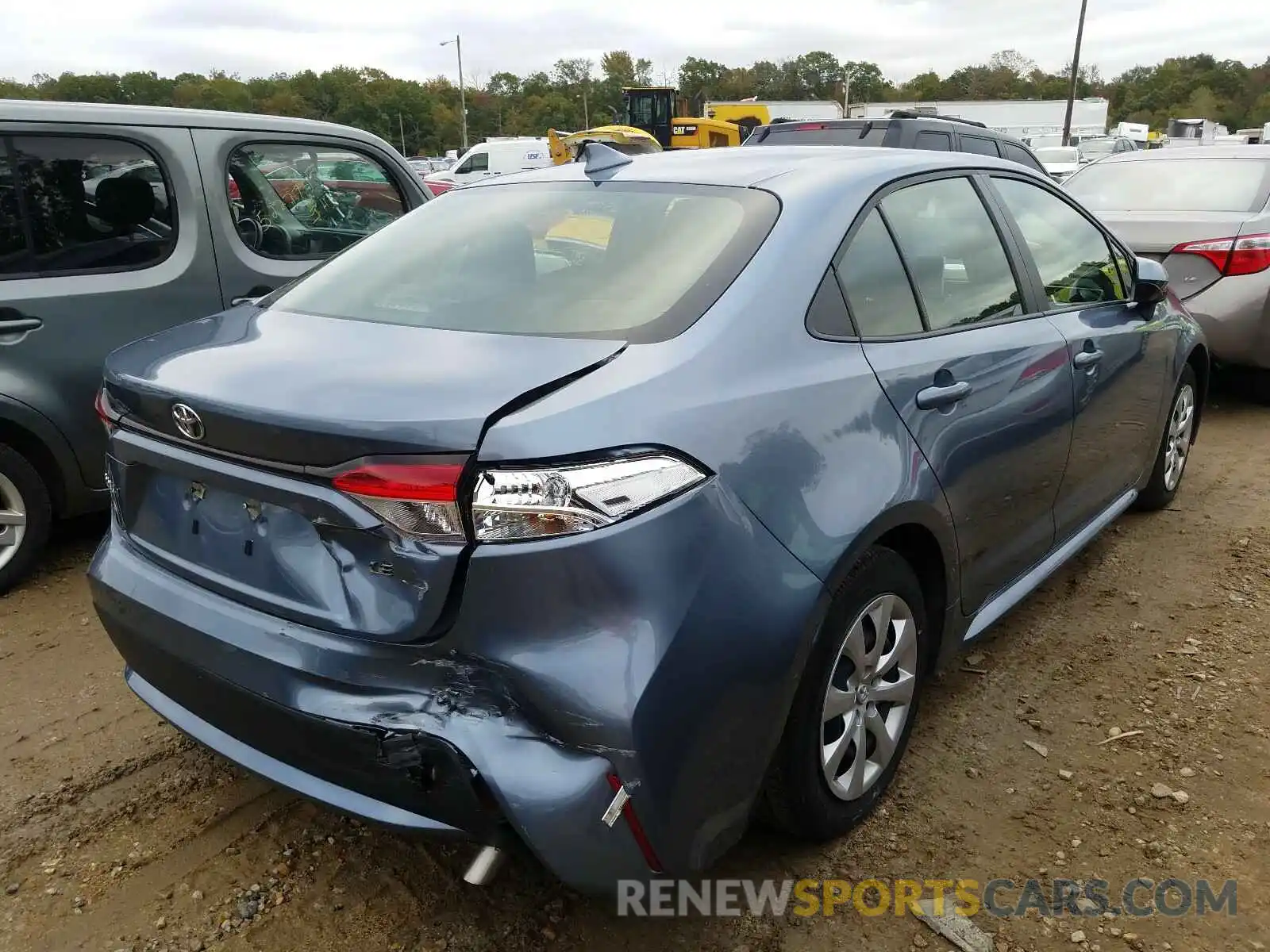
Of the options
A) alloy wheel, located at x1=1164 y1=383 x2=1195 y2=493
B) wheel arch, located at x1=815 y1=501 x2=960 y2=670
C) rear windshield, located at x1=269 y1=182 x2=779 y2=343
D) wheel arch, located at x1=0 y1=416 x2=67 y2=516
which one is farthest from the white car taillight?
alloy wheel, located at x1=1164 y1=383 x2=1195 y2=493

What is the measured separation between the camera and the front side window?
4.26m

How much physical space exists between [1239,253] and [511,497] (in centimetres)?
599

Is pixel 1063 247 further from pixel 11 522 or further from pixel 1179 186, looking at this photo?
pixel 1179 186

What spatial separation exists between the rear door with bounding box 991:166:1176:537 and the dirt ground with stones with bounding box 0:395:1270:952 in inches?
22.3

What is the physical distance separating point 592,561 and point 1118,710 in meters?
2.14

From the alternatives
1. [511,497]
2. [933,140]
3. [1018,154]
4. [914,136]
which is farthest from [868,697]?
[1018,154]

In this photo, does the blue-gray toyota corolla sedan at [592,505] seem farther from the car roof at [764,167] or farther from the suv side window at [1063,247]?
the suv side window at [1063,247]

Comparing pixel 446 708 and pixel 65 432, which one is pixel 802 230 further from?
pixel 65 432

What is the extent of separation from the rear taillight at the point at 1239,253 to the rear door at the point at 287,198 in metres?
4.76

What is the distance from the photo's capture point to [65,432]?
3689 millimetres

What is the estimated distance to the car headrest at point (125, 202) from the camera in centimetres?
381

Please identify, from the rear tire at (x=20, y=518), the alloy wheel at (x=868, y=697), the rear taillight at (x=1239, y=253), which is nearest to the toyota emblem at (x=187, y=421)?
the alloy wheel at (x=868, y=697)

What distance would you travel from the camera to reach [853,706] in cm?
224

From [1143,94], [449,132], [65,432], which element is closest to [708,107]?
[65,432]
